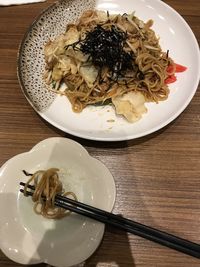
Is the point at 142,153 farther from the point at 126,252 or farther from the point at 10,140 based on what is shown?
the point at 10,140

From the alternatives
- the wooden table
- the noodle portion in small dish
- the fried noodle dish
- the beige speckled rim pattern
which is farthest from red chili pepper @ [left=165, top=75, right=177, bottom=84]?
the noodle portion in small dish

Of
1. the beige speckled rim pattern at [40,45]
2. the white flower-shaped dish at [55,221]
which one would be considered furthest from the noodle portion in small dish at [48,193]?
the beige speckled rim pattern at [40,45]

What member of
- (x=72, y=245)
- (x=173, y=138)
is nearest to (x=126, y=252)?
(x=72, y=245)

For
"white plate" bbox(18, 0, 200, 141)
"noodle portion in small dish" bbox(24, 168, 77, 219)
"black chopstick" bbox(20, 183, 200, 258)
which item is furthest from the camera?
"white plate" bbox(18, 0, 200, 141)

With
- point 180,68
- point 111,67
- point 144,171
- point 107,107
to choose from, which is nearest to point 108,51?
point 111,67

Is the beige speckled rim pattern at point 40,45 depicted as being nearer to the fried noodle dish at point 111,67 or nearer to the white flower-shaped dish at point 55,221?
the fried noodle dish at point 111,67

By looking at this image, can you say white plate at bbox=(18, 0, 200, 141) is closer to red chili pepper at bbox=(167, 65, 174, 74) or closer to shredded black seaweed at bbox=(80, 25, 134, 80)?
red chili pepper at bbox=(167, 65, 174, 74)
